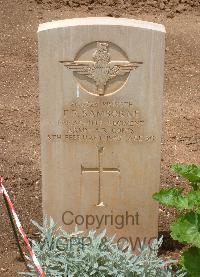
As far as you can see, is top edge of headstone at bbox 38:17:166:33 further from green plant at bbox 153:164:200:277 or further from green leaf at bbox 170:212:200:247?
green leaf at bbox 170:212:200:247

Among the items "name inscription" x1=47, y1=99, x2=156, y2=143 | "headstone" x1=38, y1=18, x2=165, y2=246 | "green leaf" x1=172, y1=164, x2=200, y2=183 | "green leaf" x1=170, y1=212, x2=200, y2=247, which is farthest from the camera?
"name inscription" x1=47, y1=99, x2=156, y2=143

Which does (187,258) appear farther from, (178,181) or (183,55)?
(183,55)

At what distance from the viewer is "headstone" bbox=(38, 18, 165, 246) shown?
384 cm

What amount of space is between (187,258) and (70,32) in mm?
1430

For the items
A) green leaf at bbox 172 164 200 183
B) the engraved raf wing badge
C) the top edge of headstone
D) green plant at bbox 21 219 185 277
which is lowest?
green plant at bbox 21 219 185 277

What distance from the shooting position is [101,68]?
3900mm

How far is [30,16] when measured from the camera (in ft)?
30.5

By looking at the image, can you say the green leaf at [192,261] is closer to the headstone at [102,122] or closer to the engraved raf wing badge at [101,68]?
the headstone at [102,122]

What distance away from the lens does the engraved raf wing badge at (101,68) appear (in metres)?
3.86

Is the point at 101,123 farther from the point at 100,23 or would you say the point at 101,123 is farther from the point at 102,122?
the point at 100,23

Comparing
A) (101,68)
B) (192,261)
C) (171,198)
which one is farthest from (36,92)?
(192,261)

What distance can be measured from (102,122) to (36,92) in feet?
10.0

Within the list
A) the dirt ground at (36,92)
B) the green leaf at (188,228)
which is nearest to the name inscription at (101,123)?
the green leaf at (188,228)

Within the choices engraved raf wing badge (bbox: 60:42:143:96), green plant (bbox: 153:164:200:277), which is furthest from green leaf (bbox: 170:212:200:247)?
engraved raf wing badge (bbox: 60:42:143:96)
